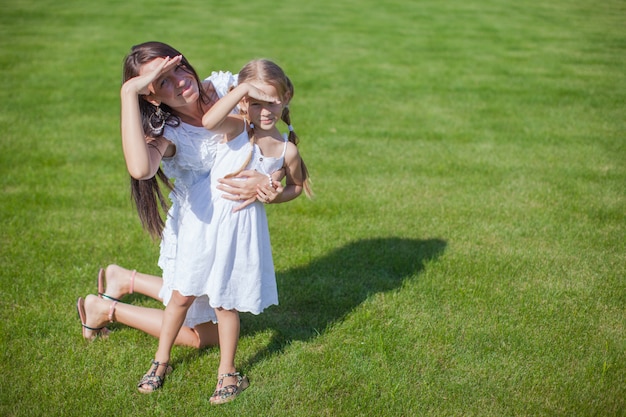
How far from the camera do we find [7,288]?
14.6ft

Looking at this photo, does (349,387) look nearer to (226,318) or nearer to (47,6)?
(226,318)

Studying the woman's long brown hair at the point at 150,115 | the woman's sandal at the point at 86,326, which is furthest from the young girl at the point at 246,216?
the woman's sandal at the point at 86,326

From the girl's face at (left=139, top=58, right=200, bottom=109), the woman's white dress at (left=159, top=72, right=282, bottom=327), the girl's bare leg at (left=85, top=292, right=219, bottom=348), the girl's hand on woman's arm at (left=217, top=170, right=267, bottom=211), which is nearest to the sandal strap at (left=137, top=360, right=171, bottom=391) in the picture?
the girl's bare leg at (left=85, top=292, right=219, bottom=348)

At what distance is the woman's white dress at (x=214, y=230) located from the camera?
332 cm

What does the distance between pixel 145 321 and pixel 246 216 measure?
1129mm

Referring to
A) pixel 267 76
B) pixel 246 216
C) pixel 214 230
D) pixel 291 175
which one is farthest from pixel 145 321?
pixel 267 76

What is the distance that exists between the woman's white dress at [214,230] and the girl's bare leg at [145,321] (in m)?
0.56

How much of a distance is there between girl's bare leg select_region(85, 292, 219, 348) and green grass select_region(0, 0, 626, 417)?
8 centimetres

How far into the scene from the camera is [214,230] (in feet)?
10.9

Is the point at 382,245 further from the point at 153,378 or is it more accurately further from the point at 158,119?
the point at 158,119

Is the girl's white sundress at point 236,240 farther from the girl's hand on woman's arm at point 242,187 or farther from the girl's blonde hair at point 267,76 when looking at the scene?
the girl's blonde hair at point 267,76

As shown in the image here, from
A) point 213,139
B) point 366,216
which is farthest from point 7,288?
point 366,216

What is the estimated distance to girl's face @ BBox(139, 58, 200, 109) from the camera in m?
3.07

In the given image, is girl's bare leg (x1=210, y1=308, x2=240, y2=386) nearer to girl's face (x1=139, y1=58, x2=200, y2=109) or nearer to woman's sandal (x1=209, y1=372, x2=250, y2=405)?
woman's sandal (x1=209, y1=372, x2=250, y2=405)
